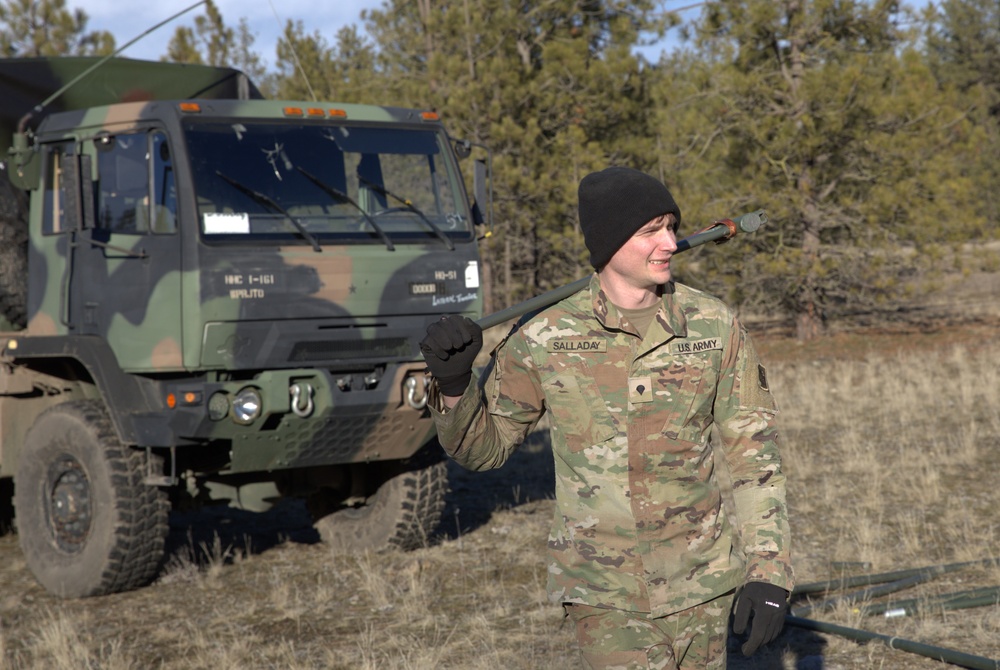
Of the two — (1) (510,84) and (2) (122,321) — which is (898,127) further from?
(2) (122,321)

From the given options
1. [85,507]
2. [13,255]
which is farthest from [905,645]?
[13,255]

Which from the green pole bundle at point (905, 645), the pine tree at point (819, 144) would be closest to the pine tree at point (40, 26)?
the pine tree at point (819, 144)

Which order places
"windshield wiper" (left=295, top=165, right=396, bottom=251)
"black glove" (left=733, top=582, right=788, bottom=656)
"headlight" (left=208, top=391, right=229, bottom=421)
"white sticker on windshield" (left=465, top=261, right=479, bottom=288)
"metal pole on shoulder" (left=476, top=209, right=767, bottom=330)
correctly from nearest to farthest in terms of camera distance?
"black glove" (left=733, top=582, right=788, bottom=656), "metal pole on shoulder" (left=476, top=209, right=767, bottom=330), "headlight" (left=208, top=391, right=229, bottom=421), "windshield wiper" (left=295, top=165, right=396, bottom=251), "white sticker on windshield" (left=465, top=261, right=479, bottom=288)

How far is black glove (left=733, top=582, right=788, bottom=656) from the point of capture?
292 centimetres

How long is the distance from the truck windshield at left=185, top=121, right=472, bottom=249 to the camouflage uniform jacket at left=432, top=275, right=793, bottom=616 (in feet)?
12.7

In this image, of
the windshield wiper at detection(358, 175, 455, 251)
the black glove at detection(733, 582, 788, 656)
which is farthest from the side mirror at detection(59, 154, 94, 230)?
the black glove at detection(733, 582, 788, 656)

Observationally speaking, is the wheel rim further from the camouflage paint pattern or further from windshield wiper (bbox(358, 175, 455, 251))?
windshield wiper (bbox(358, 175, 455, 251))

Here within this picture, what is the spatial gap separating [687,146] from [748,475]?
649 inches

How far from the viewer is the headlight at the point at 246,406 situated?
675cm

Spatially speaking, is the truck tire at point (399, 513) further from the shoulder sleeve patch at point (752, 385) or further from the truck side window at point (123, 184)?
the shoulder sleeve patch at point (752, 385)

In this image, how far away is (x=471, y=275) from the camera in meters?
7.54

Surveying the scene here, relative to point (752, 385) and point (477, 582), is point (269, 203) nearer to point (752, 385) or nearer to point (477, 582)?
point (477, 582)

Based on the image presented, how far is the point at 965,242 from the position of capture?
18250mm

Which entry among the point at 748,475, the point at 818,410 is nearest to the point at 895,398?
the point at 818,410
